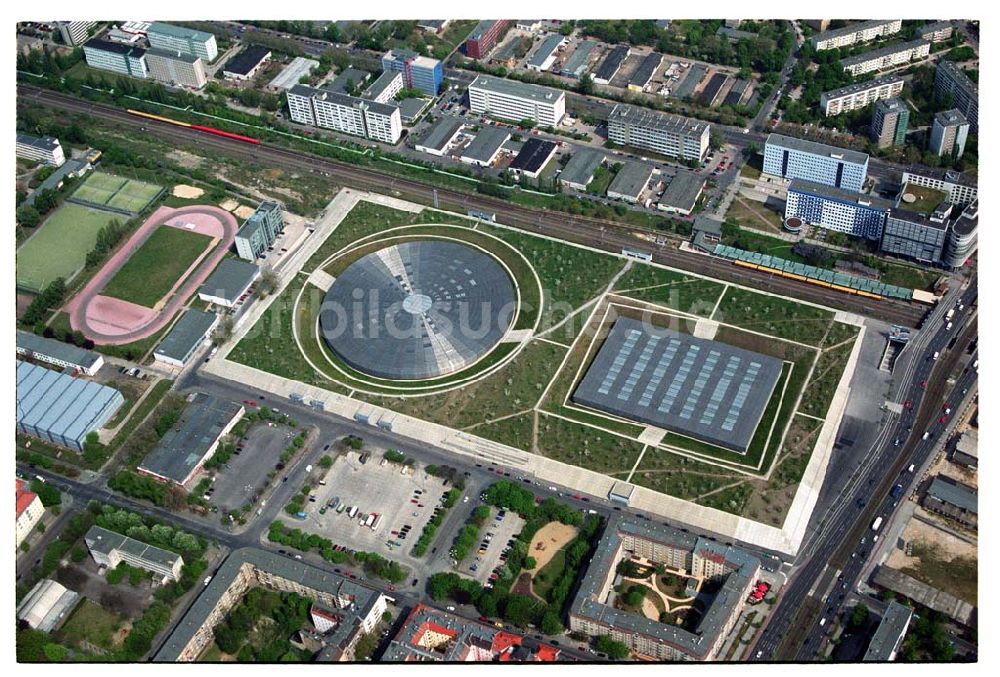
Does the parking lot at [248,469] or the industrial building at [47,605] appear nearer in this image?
the industrial building at [47,605]

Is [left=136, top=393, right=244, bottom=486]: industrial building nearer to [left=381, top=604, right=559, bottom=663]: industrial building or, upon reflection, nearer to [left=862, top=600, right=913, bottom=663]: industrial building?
[left=381, top=604, right=559, bottom=663]: industrial building

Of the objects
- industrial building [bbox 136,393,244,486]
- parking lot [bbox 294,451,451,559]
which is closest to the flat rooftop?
parking lot [bbox 294,451,451,559]

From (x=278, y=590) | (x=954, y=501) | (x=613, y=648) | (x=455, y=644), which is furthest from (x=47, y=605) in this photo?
(x=954, y=501)

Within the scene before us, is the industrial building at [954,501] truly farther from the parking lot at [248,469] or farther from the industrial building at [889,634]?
the parking lot at [248,469]

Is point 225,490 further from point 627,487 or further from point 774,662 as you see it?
point 774,662

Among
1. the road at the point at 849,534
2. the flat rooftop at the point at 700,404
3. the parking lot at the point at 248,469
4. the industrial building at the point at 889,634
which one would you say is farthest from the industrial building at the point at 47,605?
the industrial building at the point at 889,634
